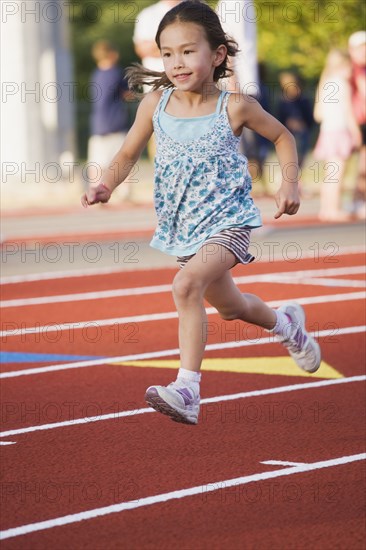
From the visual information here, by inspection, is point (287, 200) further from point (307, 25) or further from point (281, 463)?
point (307, 25)

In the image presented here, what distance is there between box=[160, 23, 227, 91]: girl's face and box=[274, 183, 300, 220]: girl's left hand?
0.58 m

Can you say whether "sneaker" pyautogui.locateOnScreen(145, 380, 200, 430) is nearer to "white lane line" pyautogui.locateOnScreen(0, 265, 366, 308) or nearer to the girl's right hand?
the girl's right hand

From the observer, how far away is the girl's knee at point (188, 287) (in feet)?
17.0

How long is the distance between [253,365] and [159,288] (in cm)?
312

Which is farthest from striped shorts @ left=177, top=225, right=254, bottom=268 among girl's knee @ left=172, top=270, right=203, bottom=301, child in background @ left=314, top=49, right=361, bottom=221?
child in background @ left=314, top=49, right=361, bottom=221

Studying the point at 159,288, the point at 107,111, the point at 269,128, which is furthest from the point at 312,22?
the point at 269,128

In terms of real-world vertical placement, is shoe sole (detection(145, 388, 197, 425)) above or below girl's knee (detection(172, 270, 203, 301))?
below

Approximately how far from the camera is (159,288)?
995 centimetres

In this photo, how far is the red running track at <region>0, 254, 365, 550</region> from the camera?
416 cm

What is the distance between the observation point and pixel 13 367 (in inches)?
276

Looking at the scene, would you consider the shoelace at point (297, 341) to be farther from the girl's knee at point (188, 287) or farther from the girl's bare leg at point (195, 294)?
the girl's knee at point (188, 287)

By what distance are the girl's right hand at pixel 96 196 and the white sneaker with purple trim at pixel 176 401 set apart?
858 millimetres

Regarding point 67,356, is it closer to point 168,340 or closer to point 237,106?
point 168,340

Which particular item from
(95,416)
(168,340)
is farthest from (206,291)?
(168,340)
